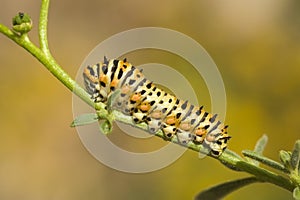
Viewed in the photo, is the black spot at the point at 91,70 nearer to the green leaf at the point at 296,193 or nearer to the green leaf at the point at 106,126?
the green leaf at the point at 106,126

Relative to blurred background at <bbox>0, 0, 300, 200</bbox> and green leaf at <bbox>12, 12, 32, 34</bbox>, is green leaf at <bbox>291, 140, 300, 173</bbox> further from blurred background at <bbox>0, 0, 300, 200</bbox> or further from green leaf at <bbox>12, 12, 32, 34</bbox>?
blurred background at <bbox>0, 0, 300, 200</bbox>

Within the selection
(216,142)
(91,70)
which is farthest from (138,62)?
(216,142)

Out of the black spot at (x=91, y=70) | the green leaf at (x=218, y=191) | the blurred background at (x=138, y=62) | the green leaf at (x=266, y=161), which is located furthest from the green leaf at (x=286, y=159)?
the blurred background at (x=138, y=62)

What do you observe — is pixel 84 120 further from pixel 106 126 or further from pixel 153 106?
pixel 153 106

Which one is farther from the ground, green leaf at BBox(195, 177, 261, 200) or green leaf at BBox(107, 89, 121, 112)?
green leaf at BBox(195, 177, 261, 200)

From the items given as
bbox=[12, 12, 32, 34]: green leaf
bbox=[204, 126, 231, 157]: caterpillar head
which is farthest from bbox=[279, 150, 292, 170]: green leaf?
bbox=[12, 12, 32, 34]: green leaf

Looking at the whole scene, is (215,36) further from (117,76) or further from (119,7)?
(117,76)
